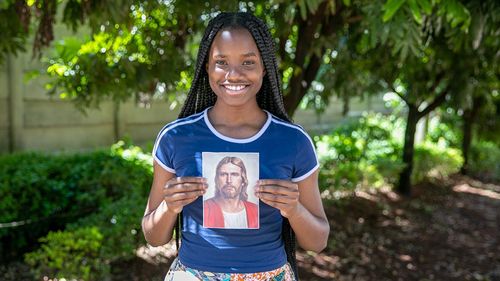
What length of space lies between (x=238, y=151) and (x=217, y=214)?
0.20 metres

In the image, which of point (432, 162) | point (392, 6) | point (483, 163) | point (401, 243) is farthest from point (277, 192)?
point (483, 163)

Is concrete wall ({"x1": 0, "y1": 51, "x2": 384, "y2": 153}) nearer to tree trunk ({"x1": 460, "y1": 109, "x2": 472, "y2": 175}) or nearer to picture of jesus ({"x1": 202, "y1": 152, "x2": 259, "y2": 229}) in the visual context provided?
picture of jesus ({"x1": 202, "y1": 152, "x2": 259, "y2": 229})

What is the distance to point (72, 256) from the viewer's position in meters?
3.74

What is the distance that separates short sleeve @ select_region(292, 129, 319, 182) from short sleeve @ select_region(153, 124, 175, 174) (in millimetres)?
390


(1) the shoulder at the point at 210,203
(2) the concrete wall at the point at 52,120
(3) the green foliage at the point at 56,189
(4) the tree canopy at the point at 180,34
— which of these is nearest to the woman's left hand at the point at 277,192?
(1) the shoulder at the point at 210,203

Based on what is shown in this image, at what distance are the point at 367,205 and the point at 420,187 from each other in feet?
6.67

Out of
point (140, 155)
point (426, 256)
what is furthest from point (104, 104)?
point (426, 256)

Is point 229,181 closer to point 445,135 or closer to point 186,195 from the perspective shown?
point 186,195

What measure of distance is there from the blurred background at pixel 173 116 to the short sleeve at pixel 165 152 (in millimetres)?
1069

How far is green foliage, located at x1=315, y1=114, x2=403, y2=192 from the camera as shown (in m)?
6.65

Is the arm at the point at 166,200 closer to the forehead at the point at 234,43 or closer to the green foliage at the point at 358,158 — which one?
the forehead at the point at 234,43

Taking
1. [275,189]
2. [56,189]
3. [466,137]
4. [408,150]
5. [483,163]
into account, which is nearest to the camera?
[275,189]

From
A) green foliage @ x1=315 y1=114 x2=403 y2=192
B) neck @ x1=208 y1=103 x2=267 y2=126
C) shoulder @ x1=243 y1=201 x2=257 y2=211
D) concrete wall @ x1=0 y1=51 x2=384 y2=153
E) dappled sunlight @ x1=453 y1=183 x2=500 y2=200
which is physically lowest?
→ dappled sunlight @ x1=453 y1=183 x2=500 y2=200

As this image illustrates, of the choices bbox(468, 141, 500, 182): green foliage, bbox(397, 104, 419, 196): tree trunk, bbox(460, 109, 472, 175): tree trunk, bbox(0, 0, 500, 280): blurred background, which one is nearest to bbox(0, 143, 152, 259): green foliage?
bbox(0, 0, 500, 280): blurred background
